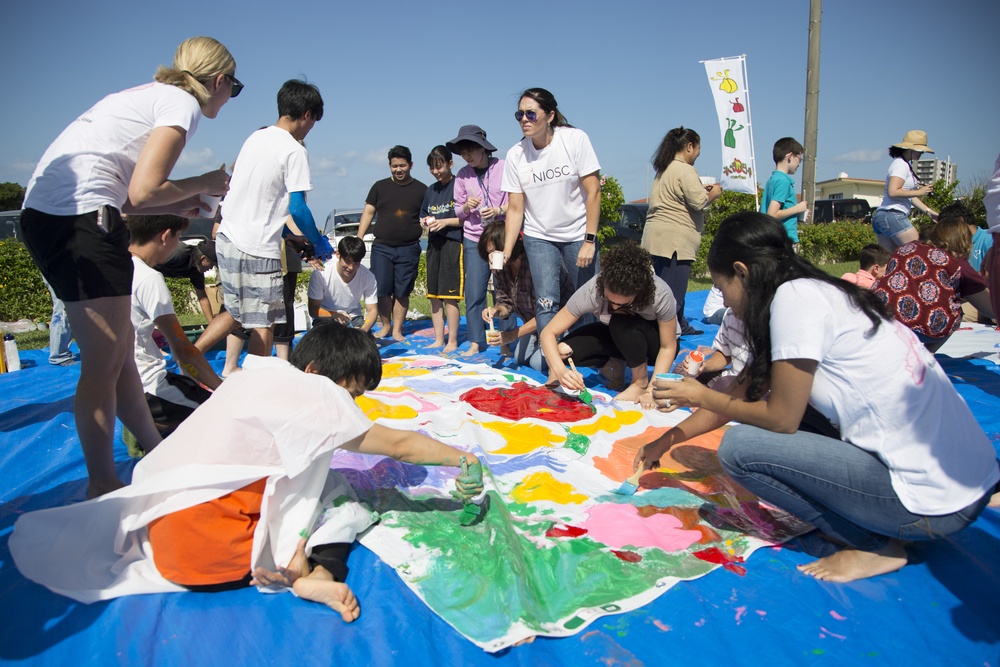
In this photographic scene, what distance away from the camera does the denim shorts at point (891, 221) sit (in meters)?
5.41

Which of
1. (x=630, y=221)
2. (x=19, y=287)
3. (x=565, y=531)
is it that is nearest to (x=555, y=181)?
(x=565, y=531)

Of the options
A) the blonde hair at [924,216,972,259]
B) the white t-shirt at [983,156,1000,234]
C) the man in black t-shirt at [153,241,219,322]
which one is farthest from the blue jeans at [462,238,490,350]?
the white t-shirt at [983,156,1000,234]

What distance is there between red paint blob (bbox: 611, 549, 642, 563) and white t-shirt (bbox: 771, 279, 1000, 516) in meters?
0.71

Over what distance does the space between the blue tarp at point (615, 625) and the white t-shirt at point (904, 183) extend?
4.17m

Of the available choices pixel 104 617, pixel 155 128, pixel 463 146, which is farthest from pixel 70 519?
pixel 463 146

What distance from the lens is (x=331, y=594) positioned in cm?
172

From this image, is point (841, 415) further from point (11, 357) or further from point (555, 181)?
point (11, 357)

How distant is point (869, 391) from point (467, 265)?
360cm

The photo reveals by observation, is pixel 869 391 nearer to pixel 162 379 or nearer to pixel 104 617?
pixel 104 617

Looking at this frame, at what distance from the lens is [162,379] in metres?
3.09

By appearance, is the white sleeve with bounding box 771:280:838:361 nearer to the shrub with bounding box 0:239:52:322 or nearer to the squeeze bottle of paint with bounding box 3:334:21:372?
the squeeze bottle of paint with bounding box 3:334:21:372

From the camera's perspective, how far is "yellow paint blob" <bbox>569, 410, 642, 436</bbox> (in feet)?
Result: 10.2

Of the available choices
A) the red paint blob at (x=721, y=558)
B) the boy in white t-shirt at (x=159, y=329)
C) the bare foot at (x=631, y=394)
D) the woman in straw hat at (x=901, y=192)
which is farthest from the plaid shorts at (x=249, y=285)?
the woman in straw hat at (x=901, y=192)

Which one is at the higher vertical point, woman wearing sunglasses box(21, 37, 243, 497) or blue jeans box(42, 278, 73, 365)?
woman wearing sunglasses box(21, 37, 243, 497)
